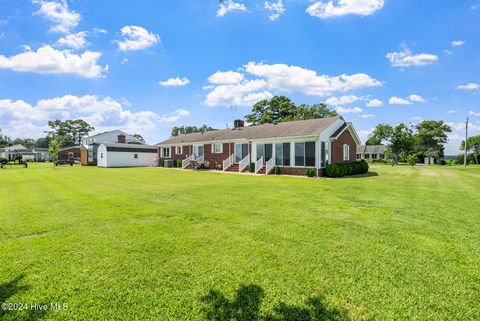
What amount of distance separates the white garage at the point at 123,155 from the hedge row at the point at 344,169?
25753 mm

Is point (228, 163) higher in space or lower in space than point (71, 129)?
lower

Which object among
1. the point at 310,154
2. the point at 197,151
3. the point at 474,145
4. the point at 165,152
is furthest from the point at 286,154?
the point at 474,145

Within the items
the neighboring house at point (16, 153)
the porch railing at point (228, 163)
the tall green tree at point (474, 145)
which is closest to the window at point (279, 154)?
the porch railing at point (228, 163)

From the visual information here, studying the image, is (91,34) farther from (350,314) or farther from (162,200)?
(350,314)

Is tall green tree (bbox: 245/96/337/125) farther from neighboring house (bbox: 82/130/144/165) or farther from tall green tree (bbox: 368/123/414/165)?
neighboring house (bbox: 82/130/144/165)

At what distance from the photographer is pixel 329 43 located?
19.0 metres

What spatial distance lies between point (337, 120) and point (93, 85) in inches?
801

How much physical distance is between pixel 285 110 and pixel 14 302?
153 ft

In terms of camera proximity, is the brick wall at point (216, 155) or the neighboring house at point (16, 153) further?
the neighboring house at point (16, 153)

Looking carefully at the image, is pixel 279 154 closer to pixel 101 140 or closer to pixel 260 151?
pixel 260 151

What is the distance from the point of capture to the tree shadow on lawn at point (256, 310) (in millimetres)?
2434

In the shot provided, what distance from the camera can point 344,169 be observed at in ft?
57.0

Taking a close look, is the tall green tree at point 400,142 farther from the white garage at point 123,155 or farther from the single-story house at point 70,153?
the single-story house at point 70,153

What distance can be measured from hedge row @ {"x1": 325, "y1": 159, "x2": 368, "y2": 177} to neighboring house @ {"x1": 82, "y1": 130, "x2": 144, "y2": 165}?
33.4m
